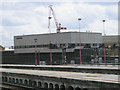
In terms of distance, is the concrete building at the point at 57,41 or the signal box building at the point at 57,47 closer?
the signal box building at the point at 57,47

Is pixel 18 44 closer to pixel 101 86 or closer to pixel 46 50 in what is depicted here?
pixel 46 50

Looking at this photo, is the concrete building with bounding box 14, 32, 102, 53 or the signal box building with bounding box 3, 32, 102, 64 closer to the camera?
the signal box building with bounding box 3, 32, 102, 64

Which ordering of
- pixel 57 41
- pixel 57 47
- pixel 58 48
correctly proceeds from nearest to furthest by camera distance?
pixel 57 47, pixel 58 48, pixel 57 41

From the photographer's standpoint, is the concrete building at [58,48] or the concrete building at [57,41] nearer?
the concrete building at [58,48]

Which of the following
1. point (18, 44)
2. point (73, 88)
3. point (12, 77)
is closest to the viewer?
point (73, 88)

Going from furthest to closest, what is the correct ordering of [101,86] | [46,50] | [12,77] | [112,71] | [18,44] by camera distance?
[18,44] → [46,50] → [12,77] → [112,71] → [101,86]

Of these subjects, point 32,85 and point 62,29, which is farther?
point 62,29

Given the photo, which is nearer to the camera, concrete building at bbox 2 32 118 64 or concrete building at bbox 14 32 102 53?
concrete building at bbox 2 32 118 64

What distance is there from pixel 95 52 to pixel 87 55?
3722 mm

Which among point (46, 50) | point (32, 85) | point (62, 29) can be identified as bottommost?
point (32, 85)

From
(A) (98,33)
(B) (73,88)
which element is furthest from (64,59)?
(B) (73,88)

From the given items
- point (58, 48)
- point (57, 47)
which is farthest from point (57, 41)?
point (57, 47)

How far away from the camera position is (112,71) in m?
68.3

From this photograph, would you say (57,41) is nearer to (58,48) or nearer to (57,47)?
(58,48)
